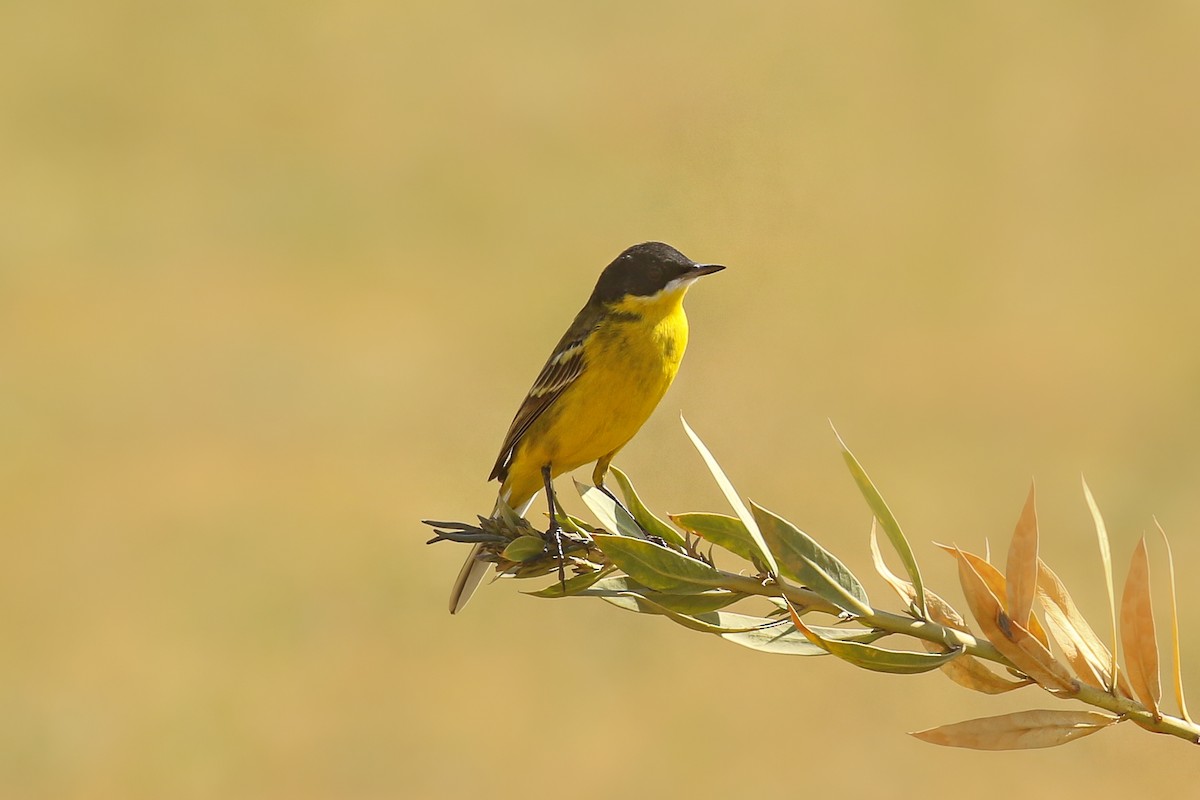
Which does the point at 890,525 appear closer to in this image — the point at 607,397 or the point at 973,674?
the point at 973,674

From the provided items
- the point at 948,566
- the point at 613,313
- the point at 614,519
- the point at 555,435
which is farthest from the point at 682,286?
the point at 948,566

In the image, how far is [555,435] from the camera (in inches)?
170

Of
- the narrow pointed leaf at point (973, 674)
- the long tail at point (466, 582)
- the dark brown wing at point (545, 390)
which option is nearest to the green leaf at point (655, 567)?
the narrow pointed leaf at point (973, 674)

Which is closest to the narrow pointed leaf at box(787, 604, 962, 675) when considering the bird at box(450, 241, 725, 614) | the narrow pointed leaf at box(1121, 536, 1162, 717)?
the narrow pointed leaf at box(1121, 536, 1162, 717)

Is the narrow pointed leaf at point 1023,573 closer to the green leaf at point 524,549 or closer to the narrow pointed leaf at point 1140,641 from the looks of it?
the narrow pointed leaf at point 1140,641

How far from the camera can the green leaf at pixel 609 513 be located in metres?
2.14

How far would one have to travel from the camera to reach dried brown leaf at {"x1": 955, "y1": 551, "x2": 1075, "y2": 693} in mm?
1626

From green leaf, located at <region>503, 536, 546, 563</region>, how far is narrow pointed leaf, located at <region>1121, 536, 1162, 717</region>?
873 millimetres

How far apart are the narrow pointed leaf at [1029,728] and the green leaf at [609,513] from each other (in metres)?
0.70

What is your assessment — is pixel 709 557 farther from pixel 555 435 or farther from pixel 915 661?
pixel 555 435

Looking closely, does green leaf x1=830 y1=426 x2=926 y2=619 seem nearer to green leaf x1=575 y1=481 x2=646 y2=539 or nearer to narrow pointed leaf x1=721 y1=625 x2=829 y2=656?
narrow pointed leaf x1=721 y1=625 x2=829 y2=656

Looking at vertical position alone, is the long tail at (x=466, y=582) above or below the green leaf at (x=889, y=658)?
below

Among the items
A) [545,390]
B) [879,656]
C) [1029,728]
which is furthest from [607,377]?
[1029,728]

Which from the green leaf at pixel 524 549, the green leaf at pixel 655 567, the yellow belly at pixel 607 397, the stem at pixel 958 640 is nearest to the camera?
the stem at pixel 958 640
